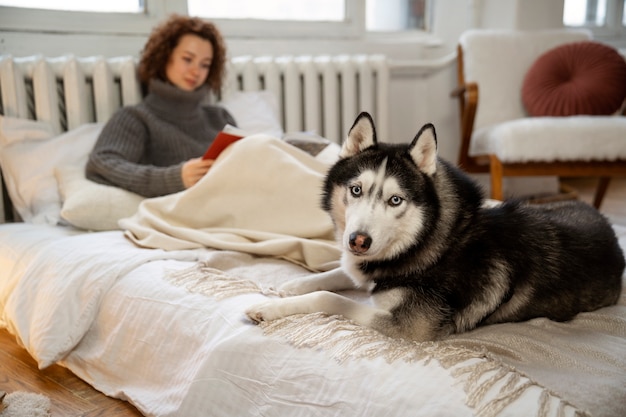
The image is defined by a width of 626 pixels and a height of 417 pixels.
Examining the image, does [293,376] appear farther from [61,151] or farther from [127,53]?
[127,53]

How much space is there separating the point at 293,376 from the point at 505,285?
1.68 ft

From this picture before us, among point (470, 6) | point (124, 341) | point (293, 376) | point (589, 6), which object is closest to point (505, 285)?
point (293, 376)

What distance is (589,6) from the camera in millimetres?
5070

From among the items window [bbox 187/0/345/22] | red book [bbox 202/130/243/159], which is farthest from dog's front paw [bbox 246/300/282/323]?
window [bbox 187/0/345/22]

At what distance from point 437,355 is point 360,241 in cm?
27

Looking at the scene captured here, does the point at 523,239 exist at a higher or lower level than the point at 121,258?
higher

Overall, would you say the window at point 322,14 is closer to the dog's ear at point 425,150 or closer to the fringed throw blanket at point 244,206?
the fringed throw blanket at point 244,206

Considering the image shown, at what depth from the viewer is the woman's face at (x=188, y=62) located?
8.03ft

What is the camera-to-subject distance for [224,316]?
133 cm

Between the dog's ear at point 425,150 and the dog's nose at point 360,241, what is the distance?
229mm

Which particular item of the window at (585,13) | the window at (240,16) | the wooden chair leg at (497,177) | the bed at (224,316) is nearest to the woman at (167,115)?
the bed at (224,316)

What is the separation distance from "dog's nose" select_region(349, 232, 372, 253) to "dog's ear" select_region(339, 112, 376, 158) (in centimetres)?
26

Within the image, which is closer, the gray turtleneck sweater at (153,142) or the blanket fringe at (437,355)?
the blanket fringe at (437,355)

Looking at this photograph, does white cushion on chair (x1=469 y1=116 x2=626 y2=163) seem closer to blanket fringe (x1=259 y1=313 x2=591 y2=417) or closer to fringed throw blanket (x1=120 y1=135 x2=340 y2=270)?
fringed throw blanket (x1=120 y1=135 x2=340 y2=270)
